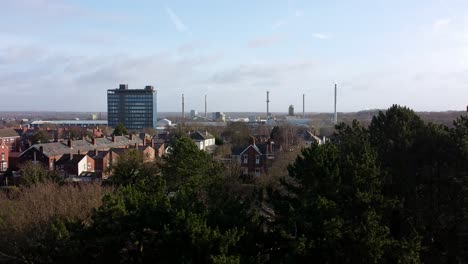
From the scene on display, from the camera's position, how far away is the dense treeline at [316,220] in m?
14.8

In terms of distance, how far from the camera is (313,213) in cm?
1554

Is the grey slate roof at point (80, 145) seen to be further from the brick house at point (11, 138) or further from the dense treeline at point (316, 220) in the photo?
the dense treeline at point (316, 220)

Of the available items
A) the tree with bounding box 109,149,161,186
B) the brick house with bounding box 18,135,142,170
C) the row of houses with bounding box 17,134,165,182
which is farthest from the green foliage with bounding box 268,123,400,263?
the brick house with bounding box 18,135,142,170

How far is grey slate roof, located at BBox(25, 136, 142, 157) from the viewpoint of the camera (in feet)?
163

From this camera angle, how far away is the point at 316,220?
15227 millimetres

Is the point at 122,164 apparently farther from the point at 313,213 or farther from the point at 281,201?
the point at 313,213

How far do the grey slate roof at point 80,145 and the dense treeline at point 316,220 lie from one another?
31.5 m

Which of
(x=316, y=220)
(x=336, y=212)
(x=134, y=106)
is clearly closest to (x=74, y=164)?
(x=316, y=220)

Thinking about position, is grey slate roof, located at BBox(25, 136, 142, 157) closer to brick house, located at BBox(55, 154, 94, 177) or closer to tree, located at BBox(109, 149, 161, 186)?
brick house, located at BBox(55, 154, 94, 177)

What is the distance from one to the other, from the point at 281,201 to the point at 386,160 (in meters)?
5.49

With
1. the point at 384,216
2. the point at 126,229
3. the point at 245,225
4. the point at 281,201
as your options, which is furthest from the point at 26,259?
the point at 384,216

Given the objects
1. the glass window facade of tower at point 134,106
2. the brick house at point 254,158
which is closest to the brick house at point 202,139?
the brick house at point 254,158

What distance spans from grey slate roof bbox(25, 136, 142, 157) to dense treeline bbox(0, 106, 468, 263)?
31.5m

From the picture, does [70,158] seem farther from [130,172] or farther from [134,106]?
[134,106]
